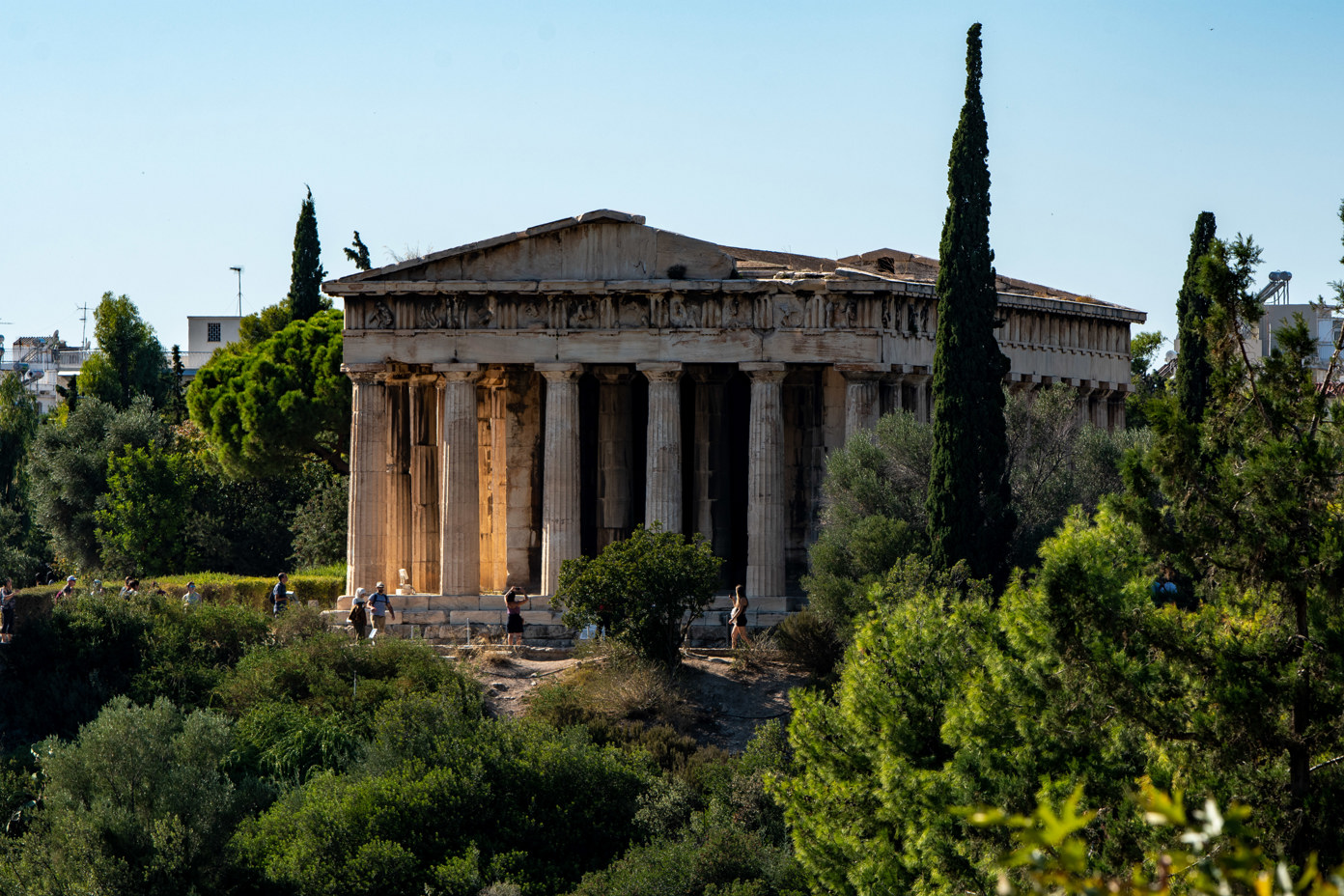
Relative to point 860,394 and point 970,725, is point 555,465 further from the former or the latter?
point 970,725

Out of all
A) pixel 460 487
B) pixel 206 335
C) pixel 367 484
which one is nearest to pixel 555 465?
pixel 460 487

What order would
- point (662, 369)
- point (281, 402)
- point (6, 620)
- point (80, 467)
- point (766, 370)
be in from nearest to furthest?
1. point (6, 620)
2. point (766, 370)
3. point (662, 369)
4. point (281, 402)
5. point (80, 467)

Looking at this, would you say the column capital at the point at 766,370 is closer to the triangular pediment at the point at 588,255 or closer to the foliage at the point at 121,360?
the triangular pediment at the point at 588,255

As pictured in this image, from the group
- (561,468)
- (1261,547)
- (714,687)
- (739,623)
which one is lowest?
(714,687)

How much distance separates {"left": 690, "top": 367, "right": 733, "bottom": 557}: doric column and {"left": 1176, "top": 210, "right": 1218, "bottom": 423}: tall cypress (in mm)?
9369

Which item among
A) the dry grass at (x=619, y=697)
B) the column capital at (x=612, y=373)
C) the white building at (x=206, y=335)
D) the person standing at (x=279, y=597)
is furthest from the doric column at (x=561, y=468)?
the white building at (x=206, y=335)

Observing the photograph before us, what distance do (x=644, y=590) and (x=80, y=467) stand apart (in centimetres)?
2926

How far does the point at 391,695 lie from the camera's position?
31.8 meters

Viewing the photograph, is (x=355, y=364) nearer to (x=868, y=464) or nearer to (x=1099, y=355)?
(x=868, y=464)

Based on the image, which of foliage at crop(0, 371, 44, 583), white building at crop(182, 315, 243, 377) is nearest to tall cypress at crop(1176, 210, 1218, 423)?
foliage at crop(0, 371, 44, 583)

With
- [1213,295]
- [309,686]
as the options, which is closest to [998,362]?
[309,686]

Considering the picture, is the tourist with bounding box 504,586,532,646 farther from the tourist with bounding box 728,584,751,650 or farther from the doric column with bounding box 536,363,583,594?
the tourist with bounding box 728,584,751,650

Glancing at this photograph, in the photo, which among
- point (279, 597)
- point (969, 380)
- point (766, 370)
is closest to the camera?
point (969, 380)

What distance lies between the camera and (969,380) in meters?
32.5
